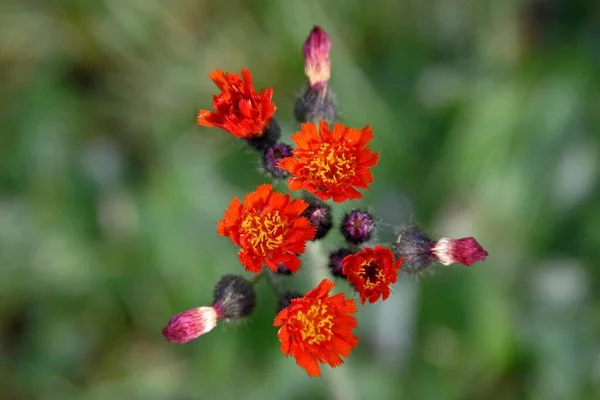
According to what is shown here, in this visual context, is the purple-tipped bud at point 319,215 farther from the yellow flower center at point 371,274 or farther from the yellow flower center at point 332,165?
the yellow flower center at point 371,274

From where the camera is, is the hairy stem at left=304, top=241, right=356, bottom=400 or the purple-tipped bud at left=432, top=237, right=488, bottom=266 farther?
the hairy stem at left=304, top=241, right=356, bottom=400

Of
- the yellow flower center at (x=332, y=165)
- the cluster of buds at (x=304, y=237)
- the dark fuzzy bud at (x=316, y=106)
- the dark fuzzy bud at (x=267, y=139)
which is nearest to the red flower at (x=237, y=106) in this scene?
the cluster of buds at (x=304, y=237)

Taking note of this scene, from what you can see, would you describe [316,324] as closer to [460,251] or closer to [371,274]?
[371,274]

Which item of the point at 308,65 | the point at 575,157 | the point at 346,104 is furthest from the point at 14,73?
the point at 575,157

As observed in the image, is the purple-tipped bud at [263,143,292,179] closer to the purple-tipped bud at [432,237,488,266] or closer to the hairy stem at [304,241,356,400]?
the hairy stem at [304,241,356,400]

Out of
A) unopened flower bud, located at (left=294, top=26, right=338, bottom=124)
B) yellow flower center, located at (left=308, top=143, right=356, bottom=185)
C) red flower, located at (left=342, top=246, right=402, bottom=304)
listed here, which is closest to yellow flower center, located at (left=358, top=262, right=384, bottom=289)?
red flower, located at (left=342, top=246, right=402, bottom=304)

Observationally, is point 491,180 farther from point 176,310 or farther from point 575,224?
point 176,310
